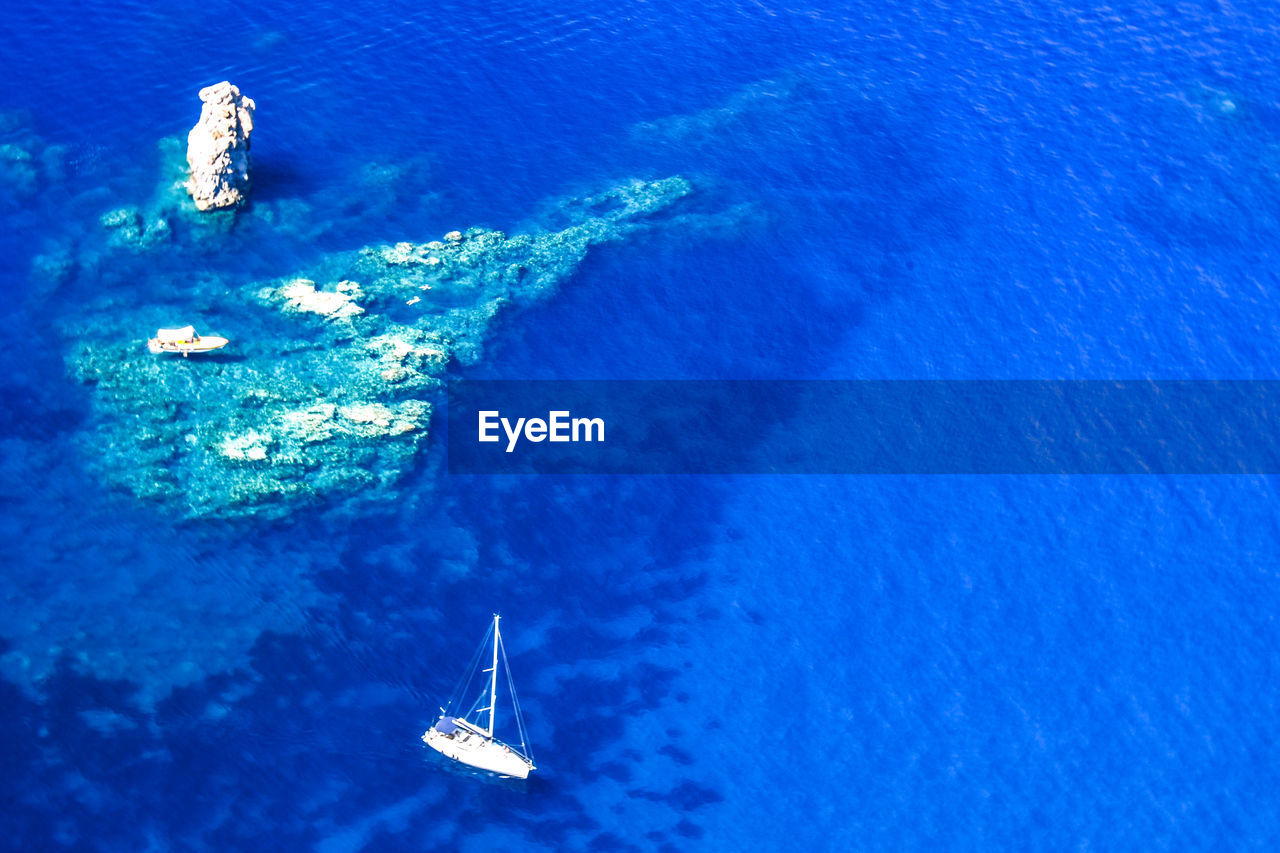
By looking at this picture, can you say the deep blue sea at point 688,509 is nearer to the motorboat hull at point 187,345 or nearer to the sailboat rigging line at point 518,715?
A: the sailboat rigging line at point 518,715

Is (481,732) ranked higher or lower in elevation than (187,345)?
lower

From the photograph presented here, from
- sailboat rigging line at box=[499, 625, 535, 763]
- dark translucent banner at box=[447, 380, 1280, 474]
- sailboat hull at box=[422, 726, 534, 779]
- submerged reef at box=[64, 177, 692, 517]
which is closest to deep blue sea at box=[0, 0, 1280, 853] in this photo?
sailboat rigging line at box=[499, 625, 535, 763]

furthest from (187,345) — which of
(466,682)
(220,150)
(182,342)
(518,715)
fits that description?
(518,715)

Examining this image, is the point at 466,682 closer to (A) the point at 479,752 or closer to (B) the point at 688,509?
(A) the point at 479,752

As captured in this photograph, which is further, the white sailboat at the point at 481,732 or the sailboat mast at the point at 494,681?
the sailboat mast at the point at 494,681

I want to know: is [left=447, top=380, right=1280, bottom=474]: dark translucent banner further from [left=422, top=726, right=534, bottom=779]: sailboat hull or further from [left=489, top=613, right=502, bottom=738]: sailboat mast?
[left=422, top=726, right=534, bottom=779]: sailboat hull

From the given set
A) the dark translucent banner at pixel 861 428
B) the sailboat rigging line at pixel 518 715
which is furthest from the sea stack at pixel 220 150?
the sailboat rigging line at pixel 518 715
